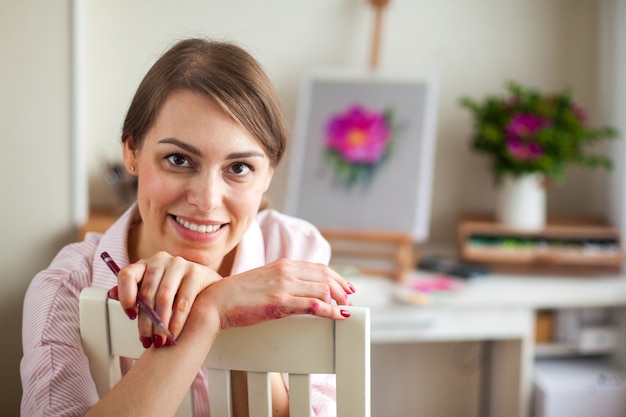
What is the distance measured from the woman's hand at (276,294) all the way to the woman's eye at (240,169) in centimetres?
19

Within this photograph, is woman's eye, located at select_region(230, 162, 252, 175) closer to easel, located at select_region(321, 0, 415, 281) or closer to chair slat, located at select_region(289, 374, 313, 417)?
chair slat, located at select_region(289, 374, 313, 417)

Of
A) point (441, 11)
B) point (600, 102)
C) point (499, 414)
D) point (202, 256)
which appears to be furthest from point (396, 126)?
point (202, 256)

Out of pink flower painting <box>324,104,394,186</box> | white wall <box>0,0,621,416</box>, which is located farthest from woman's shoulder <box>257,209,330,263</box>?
pink flower painting <box>324,104,394,186</box>

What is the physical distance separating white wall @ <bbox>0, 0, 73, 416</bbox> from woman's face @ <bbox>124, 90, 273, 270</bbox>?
2.57ft

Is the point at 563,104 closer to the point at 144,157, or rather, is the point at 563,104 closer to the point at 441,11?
the point at 441,11

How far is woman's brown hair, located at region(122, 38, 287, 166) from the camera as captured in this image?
887 millimetres

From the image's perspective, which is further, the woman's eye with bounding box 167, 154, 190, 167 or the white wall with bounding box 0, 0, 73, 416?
the white wall with bounding box 0, 0, 73, 416

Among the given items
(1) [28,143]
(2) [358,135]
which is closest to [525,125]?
(2) [358,135]

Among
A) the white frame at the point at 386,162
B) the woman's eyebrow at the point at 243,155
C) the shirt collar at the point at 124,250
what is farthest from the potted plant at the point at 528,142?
the woman's eyebrow at the point at 243,155

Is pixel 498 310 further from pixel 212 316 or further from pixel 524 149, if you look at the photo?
pixel 212 316

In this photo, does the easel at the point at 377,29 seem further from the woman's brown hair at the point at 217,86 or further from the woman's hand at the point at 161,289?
the woman's hand at the point at 161,289

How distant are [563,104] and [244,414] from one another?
1599mm

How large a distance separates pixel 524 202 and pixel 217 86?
1430mm

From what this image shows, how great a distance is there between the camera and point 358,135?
6.59 feet
